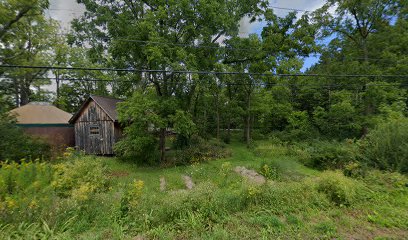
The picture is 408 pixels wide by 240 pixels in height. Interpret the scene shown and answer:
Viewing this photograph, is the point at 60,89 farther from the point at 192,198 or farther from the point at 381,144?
the point at 381,144

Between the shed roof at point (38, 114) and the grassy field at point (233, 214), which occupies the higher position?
the shed roof at point (38, 114)

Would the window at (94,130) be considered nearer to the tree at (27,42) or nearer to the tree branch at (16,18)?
the tree at (27,42)

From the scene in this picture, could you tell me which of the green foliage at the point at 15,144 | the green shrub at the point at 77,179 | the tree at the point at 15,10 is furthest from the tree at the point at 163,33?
the green foliage at the point at 15,144

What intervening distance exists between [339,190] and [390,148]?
13.3 feet

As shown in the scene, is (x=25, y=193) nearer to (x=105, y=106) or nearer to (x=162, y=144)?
(x=162, y=144)

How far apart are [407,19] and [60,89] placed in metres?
35.4

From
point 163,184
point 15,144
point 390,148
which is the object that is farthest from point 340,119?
point 15,144

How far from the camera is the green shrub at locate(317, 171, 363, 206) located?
4.54 metres

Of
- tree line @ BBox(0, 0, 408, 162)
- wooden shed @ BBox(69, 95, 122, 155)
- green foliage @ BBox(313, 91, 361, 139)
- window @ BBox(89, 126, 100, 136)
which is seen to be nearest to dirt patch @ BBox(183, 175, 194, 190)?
tree line @ BBox(0, 0, 408, 162)

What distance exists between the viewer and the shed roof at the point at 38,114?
1563cm

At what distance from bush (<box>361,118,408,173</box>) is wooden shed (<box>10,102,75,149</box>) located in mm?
17764

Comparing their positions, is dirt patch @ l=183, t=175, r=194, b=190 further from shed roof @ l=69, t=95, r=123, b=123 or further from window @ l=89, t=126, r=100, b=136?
window @ l=89, t=126, r=100, b=136

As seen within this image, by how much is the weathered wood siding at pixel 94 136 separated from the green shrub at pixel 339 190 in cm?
1316

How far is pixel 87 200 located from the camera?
4051 mm
